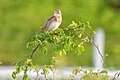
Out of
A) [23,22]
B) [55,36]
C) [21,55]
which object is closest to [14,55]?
[21,55]

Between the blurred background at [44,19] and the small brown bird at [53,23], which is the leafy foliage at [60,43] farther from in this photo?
the blurred background at [44,19]

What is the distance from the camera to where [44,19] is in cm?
1441

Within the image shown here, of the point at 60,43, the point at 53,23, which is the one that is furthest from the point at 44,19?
the point at 60,43

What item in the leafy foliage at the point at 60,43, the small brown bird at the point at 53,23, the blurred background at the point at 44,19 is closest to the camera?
the leafy foliage at the point at 60,43

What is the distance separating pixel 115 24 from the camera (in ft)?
49.1

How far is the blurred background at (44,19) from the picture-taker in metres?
13.1

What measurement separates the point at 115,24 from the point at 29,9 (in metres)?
1.84

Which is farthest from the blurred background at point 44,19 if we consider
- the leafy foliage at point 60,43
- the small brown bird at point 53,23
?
the leafy foliage at point 60,43

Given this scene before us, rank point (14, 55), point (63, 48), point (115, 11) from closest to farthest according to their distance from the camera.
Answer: point (63, 48), point (14, 55), point (115, 11)

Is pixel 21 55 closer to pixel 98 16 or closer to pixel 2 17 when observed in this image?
pixel 2 17

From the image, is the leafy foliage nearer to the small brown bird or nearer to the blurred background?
the small brown bird

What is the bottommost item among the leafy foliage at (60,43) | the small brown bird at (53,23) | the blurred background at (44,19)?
the leafy foliage at (60,43)

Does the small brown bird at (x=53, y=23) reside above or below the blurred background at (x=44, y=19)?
below

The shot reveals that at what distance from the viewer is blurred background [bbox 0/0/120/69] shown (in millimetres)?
13062
